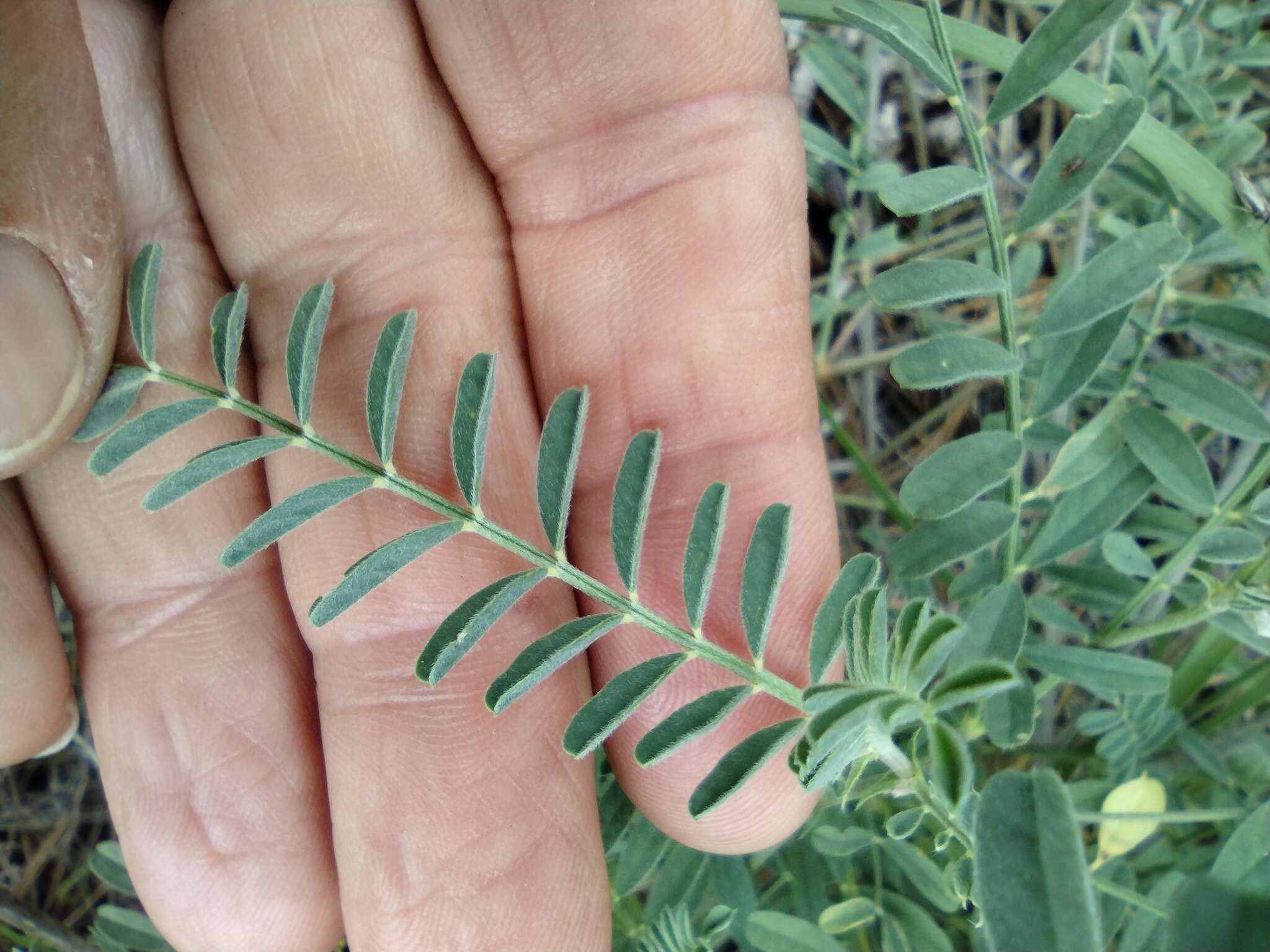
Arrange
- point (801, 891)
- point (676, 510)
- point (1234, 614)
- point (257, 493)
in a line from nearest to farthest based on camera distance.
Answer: point (1234, 614)
point (676, 510)
point (801, 891)
point (257, 493)

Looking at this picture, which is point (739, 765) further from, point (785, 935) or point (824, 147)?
point (824, 147)

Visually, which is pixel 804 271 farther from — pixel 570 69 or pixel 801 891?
pixel 801 891

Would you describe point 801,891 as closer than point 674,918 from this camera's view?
No

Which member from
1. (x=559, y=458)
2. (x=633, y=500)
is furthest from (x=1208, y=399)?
(x=559, y=458)

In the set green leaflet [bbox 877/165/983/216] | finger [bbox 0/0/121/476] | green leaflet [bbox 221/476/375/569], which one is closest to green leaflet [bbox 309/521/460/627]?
green leaflet [bbox 221/476/375/569]

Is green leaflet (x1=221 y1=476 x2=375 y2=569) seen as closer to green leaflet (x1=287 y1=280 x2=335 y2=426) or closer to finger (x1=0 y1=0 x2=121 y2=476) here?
green leaflet (x1=287 y1=280 x2=335 y2=426)

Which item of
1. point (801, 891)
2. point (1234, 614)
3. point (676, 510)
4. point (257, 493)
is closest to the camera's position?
point (1234, 614)

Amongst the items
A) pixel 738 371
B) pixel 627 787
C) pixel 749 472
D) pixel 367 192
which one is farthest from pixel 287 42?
pixel 627 787
